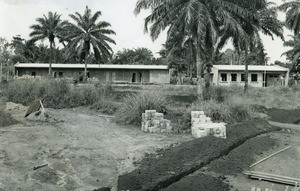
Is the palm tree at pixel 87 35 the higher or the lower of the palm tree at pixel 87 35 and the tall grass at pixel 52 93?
the higher

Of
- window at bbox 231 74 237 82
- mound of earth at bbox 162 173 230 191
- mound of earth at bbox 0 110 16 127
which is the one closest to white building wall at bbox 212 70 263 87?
window at bbox 231 74 237 82

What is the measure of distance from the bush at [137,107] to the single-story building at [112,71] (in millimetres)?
25493

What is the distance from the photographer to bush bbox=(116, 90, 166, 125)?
16.1m

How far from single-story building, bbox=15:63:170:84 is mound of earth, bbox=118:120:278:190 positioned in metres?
29.3

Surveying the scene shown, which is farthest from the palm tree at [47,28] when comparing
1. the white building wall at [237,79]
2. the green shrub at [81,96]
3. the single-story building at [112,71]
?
the green shrub at [81,96]

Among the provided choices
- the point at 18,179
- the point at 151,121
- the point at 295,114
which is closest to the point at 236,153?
the point at 151,121

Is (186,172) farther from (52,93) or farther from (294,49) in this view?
(294,49)

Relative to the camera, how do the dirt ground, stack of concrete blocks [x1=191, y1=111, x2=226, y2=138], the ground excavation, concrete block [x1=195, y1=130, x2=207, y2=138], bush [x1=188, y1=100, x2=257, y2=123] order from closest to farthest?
the ground excavation, the dirt ground, stack of concrete blocks [x1=191, y1=111, x2=226, y2=138], concrete block [x1=195, y1=130, x2=207, y2=138], bush [x1=188, y1=100, x2=257, y2=123]

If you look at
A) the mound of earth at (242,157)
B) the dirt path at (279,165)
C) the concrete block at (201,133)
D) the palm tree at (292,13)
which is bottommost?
the dirt path at (279,165)

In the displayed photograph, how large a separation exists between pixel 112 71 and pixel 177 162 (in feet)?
113

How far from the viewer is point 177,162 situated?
9.73 m

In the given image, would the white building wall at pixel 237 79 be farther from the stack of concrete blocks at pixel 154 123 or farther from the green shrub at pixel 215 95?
the stack of concrete blocks at pixel 154 123

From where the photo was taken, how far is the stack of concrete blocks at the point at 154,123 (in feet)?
47.9

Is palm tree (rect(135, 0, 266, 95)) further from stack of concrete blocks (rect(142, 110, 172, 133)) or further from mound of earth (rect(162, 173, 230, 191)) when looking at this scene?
mound of earth (rect(162, 173, 230, 191))
